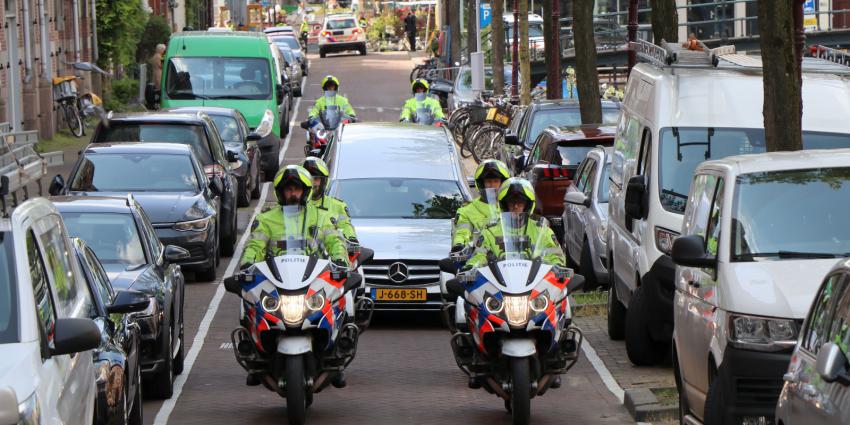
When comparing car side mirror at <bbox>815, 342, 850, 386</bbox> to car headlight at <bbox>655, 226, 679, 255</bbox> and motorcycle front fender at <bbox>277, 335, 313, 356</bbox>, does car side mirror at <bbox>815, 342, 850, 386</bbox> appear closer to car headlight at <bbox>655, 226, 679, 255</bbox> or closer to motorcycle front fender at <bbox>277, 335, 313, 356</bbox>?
motorcycle front fender at <bbox>277, 335, 313, 356</bbox>

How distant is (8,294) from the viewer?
24.7 feet

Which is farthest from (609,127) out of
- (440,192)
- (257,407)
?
(257,407)

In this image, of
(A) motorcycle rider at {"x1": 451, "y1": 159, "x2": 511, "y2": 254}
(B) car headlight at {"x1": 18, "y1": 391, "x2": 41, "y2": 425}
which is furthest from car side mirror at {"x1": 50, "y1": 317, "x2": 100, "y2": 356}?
(A) motorcycle rider at {"x1": 451, "y1": 159, "x2": 511, "y2": 254}

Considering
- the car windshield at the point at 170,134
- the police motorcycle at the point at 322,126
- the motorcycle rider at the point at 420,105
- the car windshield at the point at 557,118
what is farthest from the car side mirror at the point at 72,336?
the motorcycle rider at the point at 420,105

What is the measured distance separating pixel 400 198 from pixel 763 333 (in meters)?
8.78

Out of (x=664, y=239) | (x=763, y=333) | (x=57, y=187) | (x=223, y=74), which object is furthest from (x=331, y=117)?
(x=763, y=333)

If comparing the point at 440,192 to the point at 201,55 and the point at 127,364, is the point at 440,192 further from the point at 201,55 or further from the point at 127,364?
the point at 201,55

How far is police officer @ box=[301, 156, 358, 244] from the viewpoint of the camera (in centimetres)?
1274

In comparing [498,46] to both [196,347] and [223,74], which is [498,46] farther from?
[196,347]

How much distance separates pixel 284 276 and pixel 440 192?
6.61m

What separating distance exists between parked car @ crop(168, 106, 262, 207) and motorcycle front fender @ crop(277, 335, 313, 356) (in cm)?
1474

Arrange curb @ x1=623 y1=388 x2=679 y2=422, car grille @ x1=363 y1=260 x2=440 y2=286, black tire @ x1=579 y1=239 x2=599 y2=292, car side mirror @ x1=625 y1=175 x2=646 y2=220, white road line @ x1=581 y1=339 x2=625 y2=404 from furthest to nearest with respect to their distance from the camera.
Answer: black tire @ x1=579 y1=239 x2=599 y2=292
car grille @ x1=363 y1=260 x2=440 y2=286
car side mirror @ x1=625 y1=175 x2=646 y2=220
white road line @ x1=581 y1=339 x2=625 y2=404
curb @ x1=623 y1=388 x2=679 y2=422

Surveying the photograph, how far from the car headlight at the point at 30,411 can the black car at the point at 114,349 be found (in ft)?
6.73

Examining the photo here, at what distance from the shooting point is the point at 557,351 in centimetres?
1130
